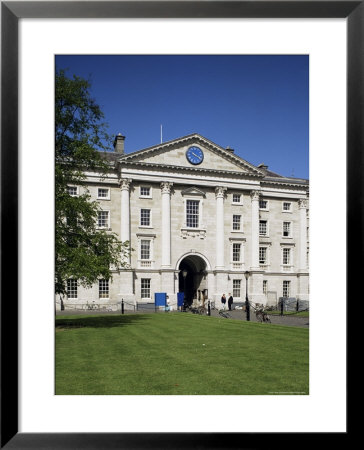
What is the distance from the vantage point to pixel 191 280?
84.0 feet

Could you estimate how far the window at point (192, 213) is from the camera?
21.5 m

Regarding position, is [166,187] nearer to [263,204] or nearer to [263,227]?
[263,204]

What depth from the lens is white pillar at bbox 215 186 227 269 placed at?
64.0 ft

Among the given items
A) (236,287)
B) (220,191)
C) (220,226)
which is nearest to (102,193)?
(220,191)

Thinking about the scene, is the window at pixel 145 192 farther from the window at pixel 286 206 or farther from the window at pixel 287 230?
the window at pixel 287 230

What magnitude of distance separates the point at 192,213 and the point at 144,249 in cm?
368

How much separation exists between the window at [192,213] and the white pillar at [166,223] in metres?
1.07

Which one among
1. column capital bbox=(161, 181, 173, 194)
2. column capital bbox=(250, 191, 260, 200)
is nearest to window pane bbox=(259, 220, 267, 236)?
column capital bbox=(250, 191, 260, 200)

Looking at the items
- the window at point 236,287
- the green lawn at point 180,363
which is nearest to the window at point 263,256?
the window at point 236,287

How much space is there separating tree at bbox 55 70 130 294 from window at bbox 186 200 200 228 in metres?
9.88
